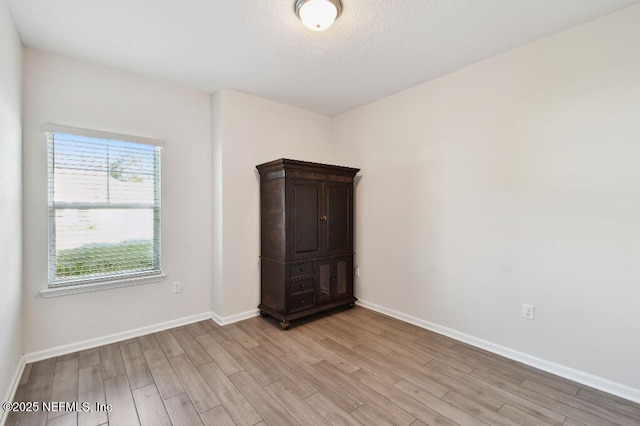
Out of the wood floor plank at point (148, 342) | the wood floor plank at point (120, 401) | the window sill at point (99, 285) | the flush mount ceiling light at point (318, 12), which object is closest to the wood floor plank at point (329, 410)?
the wood floor plank at point (120, 401)

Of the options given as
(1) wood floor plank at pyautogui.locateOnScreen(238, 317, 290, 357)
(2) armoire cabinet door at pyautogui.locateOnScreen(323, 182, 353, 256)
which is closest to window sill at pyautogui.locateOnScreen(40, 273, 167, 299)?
(1) wood floor plank at pyautogui.locateOnScreen(238, 317, 290, 357)

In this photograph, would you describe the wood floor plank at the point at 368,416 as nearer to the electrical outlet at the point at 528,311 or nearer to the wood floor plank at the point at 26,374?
the electrical outlet at the point at 528,311

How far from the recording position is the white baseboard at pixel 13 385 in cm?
169

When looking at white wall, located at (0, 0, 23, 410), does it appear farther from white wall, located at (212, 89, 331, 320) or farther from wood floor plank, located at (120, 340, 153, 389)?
white wall, located at (212, 89, 331, 320)

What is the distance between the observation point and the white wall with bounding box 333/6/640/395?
1.95 m

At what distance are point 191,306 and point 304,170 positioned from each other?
1926 millimetres

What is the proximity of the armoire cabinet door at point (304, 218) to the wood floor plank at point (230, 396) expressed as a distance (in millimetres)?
1233

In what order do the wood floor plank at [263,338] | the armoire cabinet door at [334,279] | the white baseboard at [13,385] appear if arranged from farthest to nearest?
the armoire cabinet door at [334,279]
the wood floor plank at [263,338]
the white baseboard at [13,385]

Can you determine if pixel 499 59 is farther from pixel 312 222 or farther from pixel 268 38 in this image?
pixel 312 222

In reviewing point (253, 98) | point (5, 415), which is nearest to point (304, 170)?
point (253, 98)

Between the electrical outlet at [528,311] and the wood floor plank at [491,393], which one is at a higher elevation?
the electrical outlet at [528,311]

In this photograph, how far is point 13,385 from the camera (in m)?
1.96

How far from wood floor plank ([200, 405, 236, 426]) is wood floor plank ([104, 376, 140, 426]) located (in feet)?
1.27

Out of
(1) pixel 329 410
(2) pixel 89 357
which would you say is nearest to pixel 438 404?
(1) pixel 329 410
